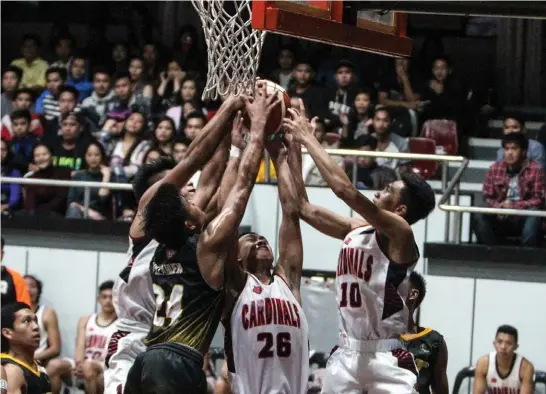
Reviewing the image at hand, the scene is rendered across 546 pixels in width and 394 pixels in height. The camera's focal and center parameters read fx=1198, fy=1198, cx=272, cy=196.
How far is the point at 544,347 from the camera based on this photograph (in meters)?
8.80

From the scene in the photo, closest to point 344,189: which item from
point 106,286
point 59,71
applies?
point 106,286

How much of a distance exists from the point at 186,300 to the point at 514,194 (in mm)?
4301

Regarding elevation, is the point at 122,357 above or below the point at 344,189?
below

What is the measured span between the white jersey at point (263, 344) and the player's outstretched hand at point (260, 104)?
80cm

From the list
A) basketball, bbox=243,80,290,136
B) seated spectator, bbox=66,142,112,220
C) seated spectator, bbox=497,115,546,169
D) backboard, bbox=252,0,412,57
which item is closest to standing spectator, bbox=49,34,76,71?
seated spectator, bbox=66,142,112,220

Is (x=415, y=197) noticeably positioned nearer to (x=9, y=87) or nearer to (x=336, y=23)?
(x=336, y=23)

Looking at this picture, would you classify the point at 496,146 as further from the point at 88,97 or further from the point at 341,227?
the point at 341,227

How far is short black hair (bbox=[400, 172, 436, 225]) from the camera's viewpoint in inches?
245

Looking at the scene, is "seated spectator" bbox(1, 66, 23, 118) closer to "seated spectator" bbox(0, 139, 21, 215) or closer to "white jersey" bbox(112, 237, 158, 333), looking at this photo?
"seated spectator" bbox(0, 139, 21, 215)

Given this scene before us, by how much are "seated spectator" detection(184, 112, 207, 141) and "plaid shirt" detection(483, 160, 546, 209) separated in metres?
2.53

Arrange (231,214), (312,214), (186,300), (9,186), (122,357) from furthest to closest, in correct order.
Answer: (9,186) → (122,357) → (312,214) → (186,300) → (231,214)

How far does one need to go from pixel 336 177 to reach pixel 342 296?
2.26ft

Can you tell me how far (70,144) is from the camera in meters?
10.8

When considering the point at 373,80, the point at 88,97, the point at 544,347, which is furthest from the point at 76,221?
the point at 544,347
